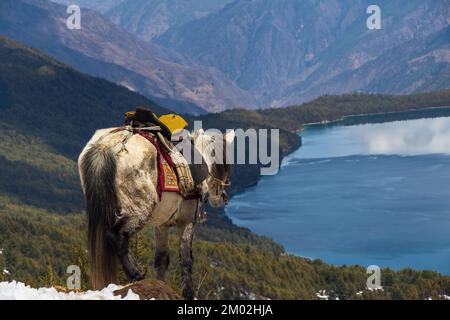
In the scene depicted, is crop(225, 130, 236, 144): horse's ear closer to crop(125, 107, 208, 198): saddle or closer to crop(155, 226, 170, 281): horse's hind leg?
crop(125, 107, 208, 198): saddle

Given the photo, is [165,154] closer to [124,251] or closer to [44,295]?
[124,251]

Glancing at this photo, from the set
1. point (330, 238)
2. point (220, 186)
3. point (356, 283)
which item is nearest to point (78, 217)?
point (330, 238)

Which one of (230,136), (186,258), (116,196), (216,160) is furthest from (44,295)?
(230,136)

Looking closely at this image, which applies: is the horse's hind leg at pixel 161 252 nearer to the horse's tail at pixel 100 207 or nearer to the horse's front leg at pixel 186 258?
the horse's front leg at pixel 186 258

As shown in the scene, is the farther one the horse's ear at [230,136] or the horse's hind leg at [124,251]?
the horse's ear at [230,136]

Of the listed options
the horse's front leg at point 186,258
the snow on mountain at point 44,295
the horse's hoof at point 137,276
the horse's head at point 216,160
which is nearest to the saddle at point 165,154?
the horse's front leg at point 186,258

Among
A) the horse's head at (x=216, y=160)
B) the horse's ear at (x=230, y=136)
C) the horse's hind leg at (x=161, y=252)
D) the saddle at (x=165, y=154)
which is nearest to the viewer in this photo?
the saddle at (x=165, y=154)
